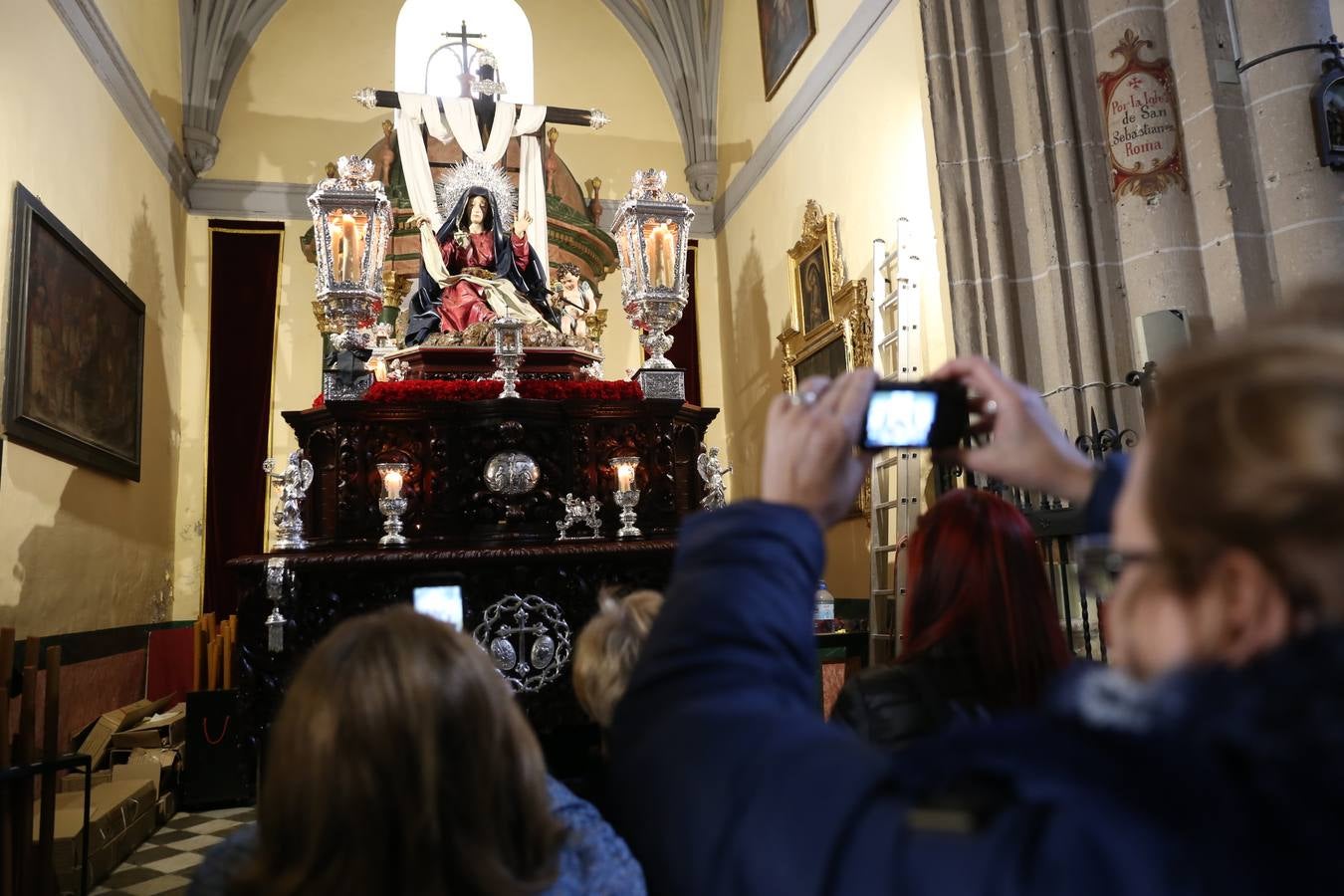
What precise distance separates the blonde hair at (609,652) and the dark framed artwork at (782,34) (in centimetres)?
776

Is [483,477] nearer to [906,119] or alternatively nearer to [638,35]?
[906,119]

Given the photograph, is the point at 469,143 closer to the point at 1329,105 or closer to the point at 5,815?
the point at 1329,105

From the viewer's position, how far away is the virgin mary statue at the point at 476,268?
7.85m

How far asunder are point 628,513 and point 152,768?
10.8ft

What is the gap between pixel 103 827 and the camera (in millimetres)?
4672

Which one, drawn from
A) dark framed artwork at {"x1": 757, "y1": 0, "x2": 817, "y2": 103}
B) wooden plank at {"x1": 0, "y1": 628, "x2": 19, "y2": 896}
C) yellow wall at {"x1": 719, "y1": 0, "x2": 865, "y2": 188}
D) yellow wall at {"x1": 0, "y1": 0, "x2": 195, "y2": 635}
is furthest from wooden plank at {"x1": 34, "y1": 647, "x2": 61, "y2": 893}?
dark framed artwork at {"x1": 757, "y1": 0, "x2": 817, "y2": 103}

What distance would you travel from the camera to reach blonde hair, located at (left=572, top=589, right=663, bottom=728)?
7.14 ft

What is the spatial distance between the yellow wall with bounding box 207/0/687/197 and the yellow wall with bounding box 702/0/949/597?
1.29m

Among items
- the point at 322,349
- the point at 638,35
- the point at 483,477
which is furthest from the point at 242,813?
the point at 638,35

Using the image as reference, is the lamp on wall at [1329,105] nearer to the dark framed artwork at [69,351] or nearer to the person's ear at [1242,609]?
the person's ear at [1242,609]

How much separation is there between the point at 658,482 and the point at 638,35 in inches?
309

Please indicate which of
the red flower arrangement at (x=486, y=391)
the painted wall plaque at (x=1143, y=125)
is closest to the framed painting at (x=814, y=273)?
the red flower arrangement at (x=486, y=391)

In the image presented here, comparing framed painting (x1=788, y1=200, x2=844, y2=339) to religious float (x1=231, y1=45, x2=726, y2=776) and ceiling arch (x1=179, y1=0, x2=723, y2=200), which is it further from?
ceiling arch (x1=179, y1=0, x2=723, y2=200)

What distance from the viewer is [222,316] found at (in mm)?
10188
